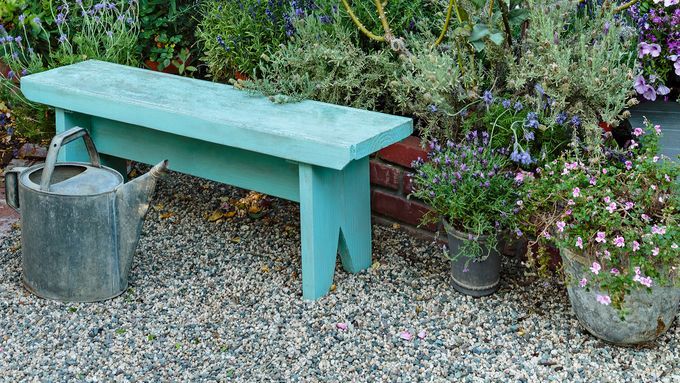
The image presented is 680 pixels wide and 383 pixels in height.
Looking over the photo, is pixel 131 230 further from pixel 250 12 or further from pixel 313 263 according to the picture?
pixel 250 12

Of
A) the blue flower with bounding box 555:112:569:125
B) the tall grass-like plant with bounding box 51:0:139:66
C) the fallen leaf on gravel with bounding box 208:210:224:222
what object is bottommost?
the fallen leaf on gravel with bounding box 208:210:224:222

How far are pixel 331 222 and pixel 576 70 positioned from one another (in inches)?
36.6

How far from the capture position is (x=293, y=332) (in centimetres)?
282

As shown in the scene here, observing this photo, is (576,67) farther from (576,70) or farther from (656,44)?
(656,44)

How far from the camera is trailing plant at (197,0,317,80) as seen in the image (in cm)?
362

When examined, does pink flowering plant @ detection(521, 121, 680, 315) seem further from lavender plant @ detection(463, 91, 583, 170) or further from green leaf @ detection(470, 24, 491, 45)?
green leaf @ detection(470, 24, 491, 45)

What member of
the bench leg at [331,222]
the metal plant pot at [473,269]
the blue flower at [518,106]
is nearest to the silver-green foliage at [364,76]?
the blue flower at [518,106]

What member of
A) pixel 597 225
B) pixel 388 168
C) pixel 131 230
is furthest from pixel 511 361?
pixel 131 230

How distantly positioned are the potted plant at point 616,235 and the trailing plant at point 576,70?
0.17 meters

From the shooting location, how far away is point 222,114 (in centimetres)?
298

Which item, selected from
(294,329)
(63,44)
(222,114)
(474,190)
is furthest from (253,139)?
(63,44)

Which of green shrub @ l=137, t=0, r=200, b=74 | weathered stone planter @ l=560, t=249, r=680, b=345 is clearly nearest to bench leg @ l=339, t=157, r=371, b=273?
weathered stone planter @ l=560, t=249, r=680, b=345

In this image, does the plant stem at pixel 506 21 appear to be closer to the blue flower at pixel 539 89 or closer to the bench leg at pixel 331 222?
the blue flower at pixel 539 89

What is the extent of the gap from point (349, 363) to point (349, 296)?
0.40 meters
